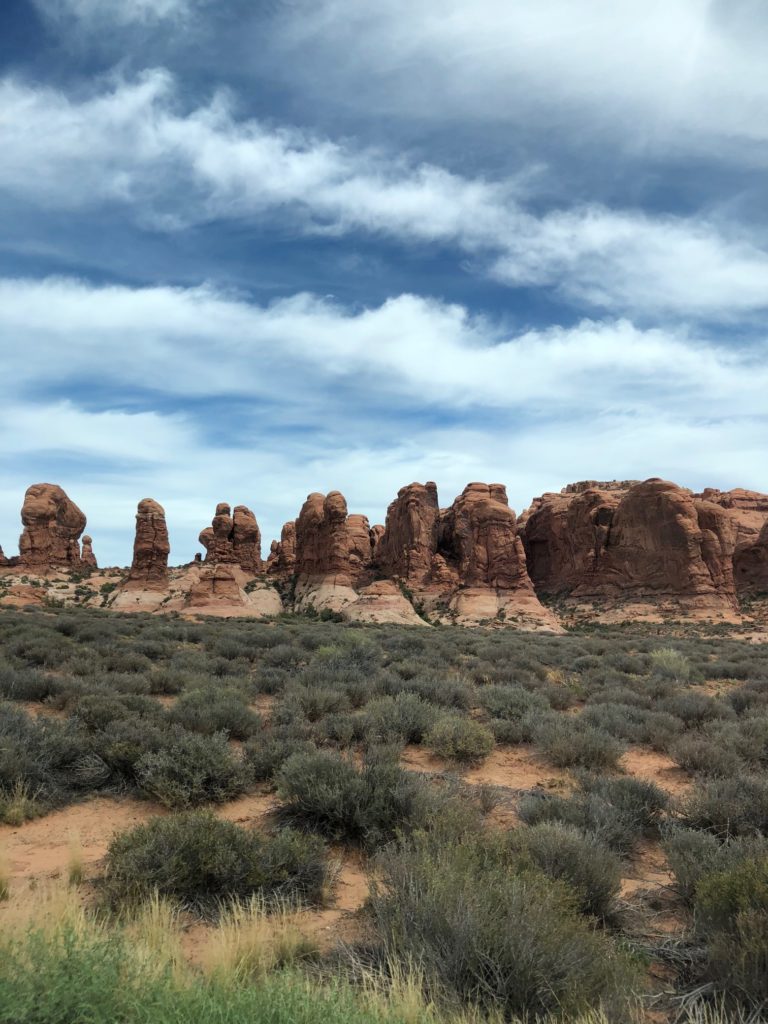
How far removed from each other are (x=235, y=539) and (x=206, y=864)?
59691 mm

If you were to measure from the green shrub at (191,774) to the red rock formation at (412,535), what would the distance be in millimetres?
51085

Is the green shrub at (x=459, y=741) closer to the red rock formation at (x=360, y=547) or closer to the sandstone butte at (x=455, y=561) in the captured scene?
the sandstone butte at (x=455, y=561)

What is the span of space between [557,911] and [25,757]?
18.0ft

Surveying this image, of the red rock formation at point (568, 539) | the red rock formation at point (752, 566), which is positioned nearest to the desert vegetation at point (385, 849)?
the red rock formation at point (568, 539)

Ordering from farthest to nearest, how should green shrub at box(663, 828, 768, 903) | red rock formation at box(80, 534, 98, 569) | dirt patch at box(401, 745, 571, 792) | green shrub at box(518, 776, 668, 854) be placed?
red rock formation at box(80, 534, 98, 569)
dirt patch at box(401, 745, 571, 792)
green shrub at box(518, 776, 668, 854)
green shrub at box(663, 828, 768, 903)

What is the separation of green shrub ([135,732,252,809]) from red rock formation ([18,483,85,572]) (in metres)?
62.3

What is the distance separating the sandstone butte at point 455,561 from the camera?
164ft

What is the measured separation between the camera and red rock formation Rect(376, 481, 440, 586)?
59094mm

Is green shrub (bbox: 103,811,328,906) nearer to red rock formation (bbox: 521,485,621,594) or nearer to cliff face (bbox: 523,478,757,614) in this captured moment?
cliff face (bbox: 523,478,757,614)

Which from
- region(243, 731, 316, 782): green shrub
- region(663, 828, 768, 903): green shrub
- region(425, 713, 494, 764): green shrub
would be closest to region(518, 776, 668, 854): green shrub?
region(663, 828, 768, 903): green shrub

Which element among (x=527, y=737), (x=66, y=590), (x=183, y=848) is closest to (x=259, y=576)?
(x=66, y=590)

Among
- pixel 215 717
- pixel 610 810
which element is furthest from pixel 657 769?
pixel 215 717

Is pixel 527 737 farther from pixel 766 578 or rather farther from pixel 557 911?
pixel 766 578

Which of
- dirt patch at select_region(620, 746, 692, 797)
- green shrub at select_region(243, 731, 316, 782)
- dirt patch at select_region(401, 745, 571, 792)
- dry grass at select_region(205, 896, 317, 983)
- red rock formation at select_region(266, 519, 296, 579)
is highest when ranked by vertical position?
red rock formation at select_region(266, 519, 296, 579)
